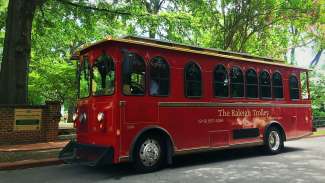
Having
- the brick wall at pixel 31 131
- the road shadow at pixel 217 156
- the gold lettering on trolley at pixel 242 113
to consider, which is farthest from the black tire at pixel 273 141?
the brick wall at pixel 31 131

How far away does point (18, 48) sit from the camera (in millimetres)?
16109

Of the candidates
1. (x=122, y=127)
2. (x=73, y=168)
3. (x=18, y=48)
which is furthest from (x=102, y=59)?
(x=18, y=48)

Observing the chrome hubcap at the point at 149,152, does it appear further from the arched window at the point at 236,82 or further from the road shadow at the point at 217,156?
the arched window at the point at 236,82

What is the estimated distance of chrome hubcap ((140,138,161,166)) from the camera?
30.5ft

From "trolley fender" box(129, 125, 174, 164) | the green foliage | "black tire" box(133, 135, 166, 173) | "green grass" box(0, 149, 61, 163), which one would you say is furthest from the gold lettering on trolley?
the green foliage

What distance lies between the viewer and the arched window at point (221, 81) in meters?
11.3

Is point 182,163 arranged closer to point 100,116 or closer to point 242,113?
point 242,113

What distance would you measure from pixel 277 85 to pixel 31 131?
32.6 ft

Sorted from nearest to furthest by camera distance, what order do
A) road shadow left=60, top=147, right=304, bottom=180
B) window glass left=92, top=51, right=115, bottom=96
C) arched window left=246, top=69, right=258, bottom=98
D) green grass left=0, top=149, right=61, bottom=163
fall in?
window glass left=92, top=51, right=115, bottom=96 → road shadow left=60, top=147, right=304, bottom=180 → green grass left=0, top=149, right=61, bottom=163 → arched window left=246, top=69, right=258, bottom=98

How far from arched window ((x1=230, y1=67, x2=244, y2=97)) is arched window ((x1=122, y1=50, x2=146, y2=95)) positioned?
138 inches

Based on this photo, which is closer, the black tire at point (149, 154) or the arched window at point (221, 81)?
the black tire at point (149, 154)

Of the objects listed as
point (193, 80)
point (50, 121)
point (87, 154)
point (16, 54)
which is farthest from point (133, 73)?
point (16, 54)

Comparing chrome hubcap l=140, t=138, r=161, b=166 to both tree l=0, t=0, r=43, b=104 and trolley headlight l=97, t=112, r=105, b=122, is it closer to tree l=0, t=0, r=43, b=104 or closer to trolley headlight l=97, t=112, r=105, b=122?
trolley headlight l=97, t=112, r=105, b=122

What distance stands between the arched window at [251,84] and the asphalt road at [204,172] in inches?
81.3
